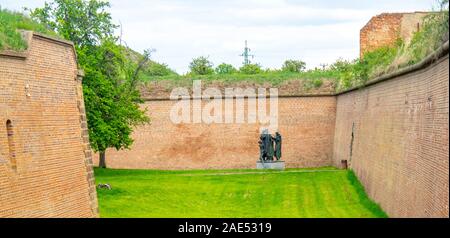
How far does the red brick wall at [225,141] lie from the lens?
34594mm

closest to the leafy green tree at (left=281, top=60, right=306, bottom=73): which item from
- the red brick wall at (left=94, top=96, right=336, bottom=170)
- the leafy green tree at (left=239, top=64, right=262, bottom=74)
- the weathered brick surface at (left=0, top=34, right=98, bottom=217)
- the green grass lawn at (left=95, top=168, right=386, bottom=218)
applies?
the leafy green tree at (left=239, top=64, right=262, bottom=74)

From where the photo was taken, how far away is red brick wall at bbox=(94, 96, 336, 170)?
34.6 m

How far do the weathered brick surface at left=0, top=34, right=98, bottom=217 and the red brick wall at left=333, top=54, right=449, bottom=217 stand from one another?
21.3ft

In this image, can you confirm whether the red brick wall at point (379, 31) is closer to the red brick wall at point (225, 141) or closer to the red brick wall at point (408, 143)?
the red brick wall at point (225, 141)

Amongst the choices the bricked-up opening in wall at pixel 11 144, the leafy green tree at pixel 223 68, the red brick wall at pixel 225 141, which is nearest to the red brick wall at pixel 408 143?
the bricked-up opening in wall at pixel 11 144

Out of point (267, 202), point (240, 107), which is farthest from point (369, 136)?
point (240, 107)

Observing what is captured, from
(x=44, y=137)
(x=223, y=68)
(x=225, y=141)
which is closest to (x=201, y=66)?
(x=223, y=68)

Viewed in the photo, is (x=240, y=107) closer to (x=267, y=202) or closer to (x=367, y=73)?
(x=367, y=73)

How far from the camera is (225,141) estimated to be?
3512 centimetres

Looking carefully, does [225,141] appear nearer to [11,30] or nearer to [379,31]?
[379,31]

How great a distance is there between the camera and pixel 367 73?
77.4 ft
